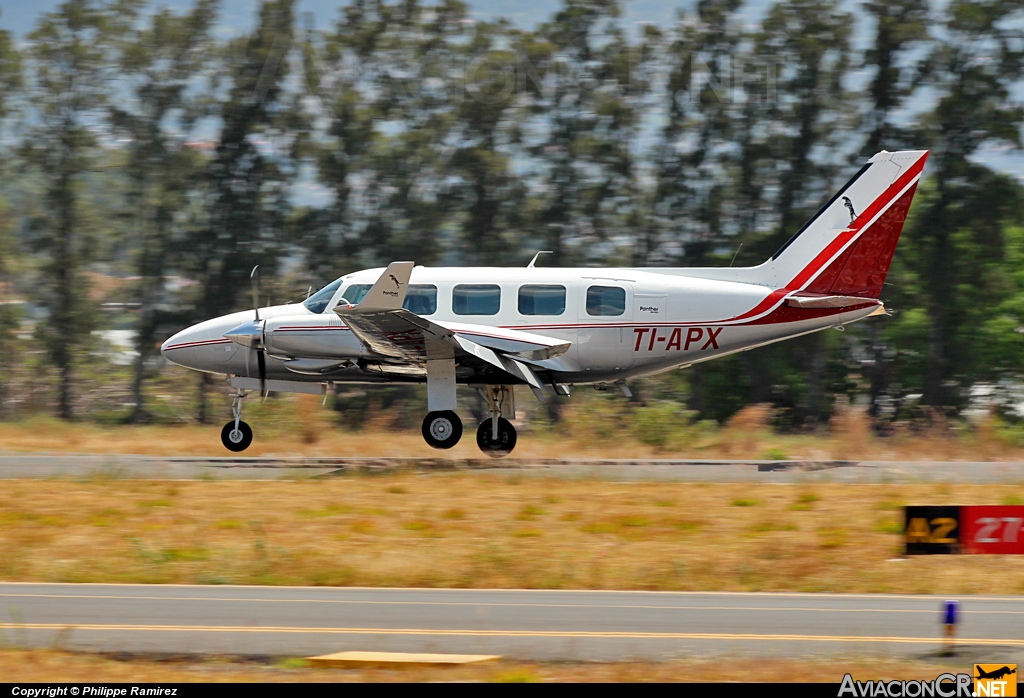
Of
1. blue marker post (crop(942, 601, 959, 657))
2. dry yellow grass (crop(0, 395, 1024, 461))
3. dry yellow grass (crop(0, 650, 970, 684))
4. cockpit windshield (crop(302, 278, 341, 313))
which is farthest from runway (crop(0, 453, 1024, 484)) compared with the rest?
dry yellow grass (crop(0, 650, 970, 684))

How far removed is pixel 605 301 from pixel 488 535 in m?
8.14

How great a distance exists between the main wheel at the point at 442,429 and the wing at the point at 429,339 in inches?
Answer: 38.1

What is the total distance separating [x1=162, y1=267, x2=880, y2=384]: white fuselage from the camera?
19734 millimetres

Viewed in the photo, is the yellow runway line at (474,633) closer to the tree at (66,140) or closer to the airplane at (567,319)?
the airplane at (567,319)

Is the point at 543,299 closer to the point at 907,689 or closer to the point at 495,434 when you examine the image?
the point at 495,434

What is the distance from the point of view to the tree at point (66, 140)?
3297 cm

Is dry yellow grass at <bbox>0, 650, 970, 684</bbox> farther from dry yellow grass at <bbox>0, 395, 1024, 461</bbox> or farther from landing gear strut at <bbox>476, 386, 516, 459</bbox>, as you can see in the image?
dry yellow grass at <bbox>0, 395, 1024, 461</bbox>

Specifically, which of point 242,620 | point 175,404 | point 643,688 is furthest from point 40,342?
point 643,688

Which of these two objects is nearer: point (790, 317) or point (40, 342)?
point (790, 317)

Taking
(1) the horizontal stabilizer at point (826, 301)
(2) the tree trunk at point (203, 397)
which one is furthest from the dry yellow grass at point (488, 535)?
(2) the tree trunk at point (203, 397)

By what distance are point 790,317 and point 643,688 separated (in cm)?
1423

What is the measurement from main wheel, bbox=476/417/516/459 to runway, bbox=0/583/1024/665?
33.4ft

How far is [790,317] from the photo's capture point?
A: 65.4 feet

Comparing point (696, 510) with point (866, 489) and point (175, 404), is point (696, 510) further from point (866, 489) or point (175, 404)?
point (175, 404)
